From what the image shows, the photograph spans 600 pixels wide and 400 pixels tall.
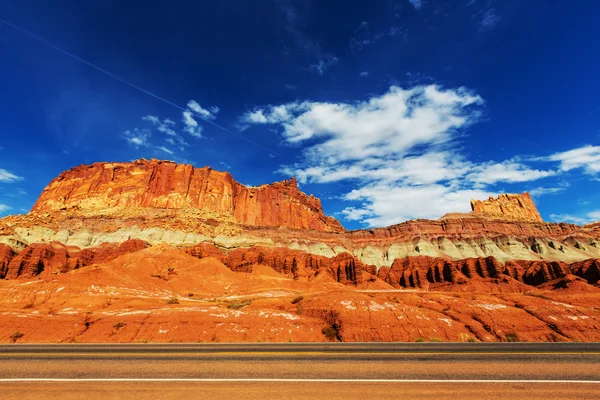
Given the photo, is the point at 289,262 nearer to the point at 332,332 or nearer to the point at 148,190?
the point at 332,332

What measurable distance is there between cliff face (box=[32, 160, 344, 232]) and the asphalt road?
129973 mm

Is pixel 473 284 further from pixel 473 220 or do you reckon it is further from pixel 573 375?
pixel 573 375

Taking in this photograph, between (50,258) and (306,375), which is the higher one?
(50,258)

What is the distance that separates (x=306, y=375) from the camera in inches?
392

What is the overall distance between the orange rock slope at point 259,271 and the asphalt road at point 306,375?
337 inches

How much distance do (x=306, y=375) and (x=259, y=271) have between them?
216ft

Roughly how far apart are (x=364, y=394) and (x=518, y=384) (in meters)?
4.61

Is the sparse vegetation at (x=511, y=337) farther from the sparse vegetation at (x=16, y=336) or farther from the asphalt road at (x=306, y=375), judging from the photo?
the sparse vegetation at (x=16, y=336)

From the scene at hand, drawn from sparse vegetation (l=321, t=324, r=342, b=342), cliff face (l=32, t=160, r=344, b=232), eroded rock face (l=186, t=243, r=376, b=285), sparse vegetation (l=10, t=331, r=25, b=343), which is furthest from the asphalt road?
cliff face (l=32, t=160, r=344, b=232)

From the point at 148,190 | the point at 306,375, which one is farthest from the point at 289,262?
the point at 148,190

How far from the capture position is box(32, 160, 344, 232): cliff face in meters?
140

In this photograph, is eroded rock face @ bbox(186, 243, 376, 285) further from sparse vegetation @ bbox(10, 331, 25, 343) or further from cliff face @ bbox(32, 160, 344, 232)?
cliff face @ bbox(32, 160, 344, 232)

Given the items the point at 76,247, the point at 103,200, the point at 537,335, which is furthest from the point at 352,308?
the point at 103,200

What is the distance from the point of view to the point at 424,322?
2330 cm
